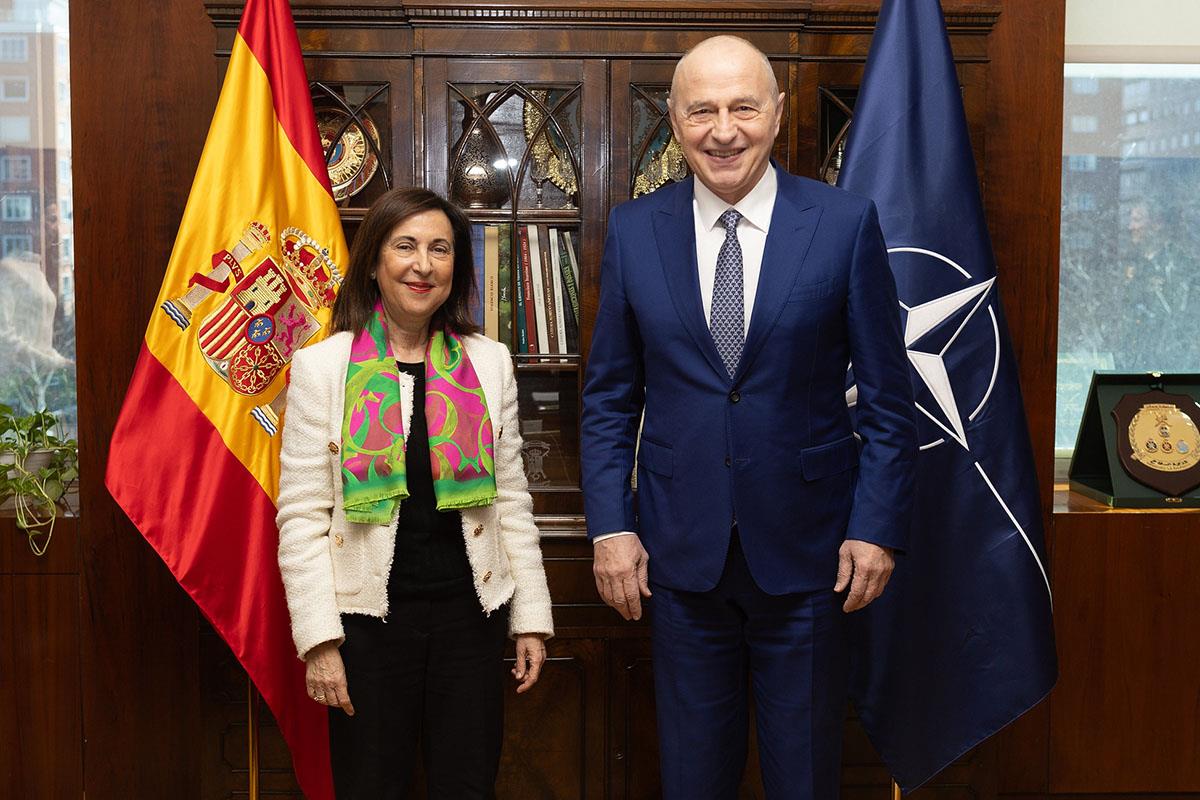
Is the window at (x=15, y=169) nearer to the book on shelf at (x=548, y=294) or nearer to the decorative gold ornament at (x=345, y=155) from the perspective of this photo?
the decorative gold ornament at (x=345, y=155)

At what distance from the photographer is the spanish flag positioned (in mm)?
2230

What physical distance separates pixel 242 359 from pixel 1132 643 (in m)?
2.35

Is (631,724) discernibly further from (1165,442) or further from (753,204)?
(1165,442)

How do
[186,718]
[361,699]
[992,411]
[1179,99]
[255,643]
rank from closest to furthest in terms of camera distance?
[361,699]
[255,643]
[992,411]
[186,718]
[1179,99]

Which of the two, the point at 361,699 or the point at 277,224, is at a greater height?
the point at 277,224

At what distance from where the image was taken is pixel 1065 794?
2879mm

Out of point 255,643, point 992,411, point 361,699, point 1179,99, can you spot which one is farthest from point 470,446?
point 1179,99

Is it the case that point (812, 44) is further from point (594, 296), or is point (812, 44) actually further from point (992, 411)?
point (992, 411)

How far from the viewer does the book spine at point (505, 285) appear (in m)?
2.66

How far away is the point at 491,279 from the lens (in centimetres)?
266

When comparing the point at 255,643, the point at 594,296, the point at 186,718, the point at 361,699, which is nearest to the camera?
the point at 361,699

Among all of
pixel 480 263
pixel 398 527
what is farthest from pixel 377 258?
pixel 480 263

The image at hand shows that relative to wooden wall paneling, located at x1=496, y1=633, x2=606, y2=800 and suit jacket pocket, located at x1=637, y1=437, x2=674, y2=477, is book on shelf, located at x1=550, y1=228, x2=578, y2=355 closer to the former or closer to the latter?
wooden wall paneling, located at x1=496, y1=633, x2=606, y2=800

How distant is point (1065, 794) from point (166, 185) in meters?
2.85
